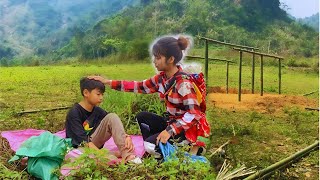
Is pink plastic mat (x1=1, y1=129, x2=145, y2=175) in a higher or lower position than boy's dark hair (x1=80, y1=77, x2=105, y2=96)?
lower

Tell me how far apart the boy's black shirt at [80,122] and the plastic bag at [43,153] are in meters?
0.25

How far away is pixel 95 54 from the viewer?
43.1 feet

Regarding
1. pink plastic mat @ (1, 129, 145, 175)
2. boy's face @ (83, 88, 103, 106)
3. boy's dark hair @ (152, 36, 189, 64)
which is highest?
boy's dark hair @ (152, 36, 189, 64)

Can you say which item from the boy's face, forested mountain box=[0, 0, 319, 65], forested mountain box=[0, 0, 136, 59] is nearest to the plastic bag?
the boy's face

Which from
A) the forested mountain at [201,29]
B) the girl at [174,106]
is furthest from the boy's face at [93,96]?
the forested mountain at [201,29]

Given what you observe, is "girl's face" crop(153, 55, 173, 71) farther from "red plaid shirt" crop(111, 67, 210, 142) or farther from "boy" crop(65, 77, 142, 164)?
"boy" crop(65, 77, 142, 164)

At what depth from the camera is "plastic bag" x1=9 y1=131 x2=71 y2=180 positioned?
323 cm

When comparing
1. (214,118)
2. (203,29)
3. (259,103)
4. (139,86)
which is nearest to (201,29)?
(203,29)

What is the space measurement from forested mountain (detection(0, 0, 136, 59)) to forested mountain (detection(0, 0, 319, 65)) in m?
2.46

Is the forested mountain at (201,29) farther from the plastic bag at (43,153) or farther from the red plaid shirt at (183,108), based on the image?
the plastic bag at (43,153)

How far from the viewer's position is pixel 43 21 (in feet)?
98.9

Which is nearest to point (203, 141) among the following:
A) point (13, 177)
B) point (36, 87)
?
point (13, 177)

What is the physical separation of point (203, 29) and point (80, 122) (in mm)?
9039

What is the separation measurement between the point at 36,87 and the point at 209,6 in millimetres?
6240
